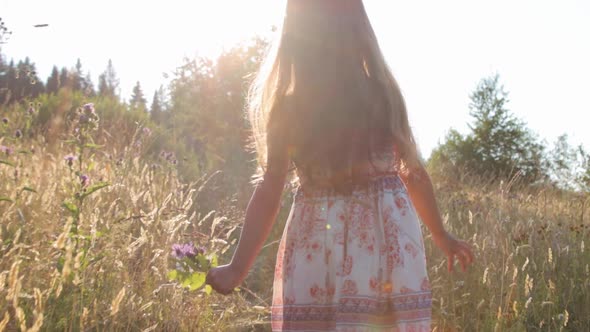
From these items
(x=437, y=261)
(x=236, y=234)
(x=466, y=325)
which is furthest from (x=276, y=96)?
(x=236, y=234)

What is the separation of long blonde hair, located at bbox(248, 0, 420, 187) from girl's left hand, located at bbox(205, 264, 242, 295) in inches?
17.7

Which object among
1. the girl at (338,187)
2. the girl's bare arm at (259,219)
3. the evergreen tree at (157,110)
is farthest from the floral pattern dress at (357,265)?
the evergreen tree at (157,110)

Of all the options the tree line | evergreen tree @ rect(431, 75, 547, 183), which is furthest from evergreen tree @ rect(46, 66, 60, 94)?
evergreen tree @ rect(431, 75, 547, 183)

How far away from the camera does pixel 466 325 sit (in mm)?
3412

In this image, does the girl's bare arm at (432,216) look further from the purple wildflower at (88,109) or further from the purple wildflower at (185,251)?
the purple wildflower at (88,109)

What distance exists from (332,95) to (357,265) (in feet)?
2.03

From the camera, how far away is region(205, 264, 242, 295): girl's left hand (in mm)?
1764

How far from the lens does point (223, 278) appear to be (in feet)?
5.83

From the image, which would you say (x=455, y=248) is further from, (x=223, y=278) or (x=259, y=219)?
(x=223, y=278)

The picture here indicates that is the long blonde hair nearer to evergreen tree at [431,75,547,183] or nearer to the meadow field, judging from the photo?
the meadow field

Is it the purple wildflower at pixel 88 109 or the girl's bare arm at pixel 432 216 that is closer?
the girl's bare arm at pixel 432 216

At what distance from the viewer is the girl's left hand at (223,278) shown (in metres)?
1.76

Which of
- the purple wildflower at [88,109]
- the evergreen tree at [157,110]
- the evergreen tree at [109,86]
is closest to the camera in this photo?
the purple wildflower at [88,109]

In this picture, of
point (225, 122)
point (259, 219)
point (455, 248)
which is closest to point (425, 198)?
point (455, 248)
